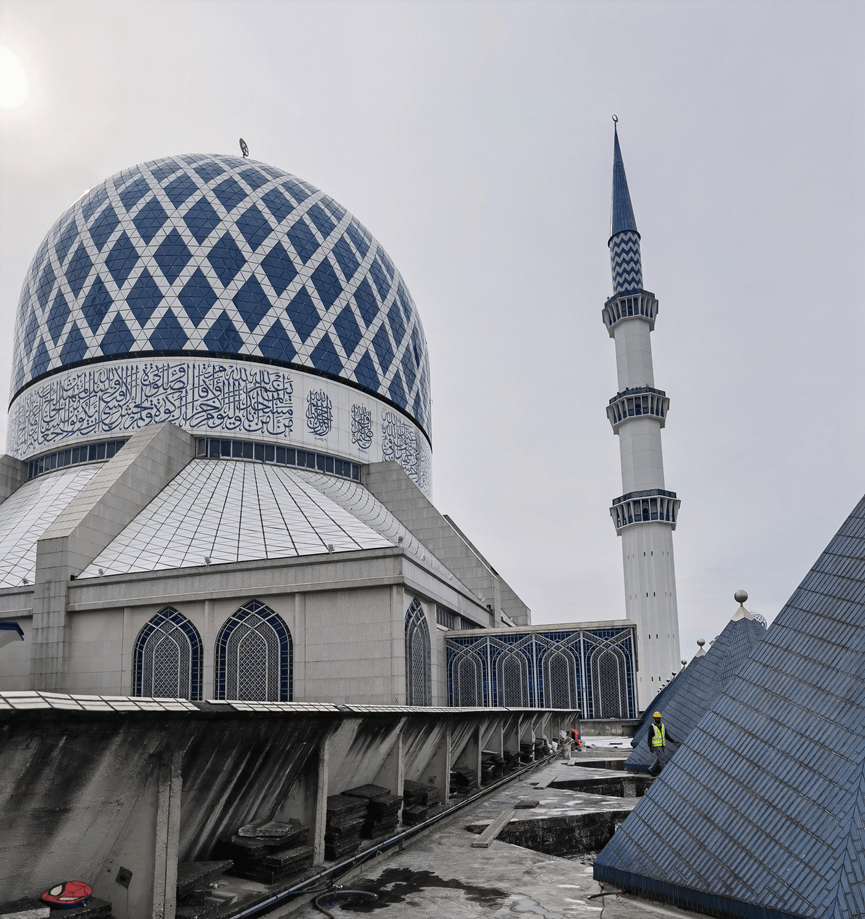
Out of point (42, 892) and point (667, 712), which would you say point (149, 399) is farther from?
point (42, 892)

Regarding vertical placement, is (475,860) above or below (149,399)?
below

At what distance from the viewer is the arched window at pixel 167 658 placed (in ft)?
50.6

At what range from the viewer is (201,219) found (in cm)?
2442

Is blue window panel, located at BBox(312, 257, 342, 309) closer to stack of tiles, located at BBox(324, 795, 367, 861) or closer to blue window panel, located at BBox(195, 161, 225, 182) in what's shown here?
blue window panel, located at BBox(195, 161, 225, 182)

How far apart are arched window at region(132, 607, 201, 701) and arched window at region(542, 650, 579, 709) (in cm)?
882

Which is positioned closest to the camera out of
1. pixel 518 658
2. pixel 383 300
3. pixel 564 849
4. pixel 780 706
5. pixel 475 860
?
pixel 780 706

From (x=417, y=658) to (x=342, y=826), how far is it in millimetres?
9694

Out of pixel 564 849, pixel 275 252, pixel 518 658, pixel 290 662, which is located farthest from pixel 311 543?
pixel 275 252

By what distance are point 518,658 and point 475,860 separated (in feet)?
42.9

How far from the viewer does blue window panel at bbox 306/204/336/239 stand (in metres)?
26.4

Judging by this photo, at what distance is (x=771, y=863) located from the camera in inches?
195

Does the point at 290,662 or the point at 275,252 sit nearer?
the point at 290,662

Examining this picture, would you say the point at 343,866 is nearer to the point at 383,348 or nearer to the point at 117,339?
the point at 117,339

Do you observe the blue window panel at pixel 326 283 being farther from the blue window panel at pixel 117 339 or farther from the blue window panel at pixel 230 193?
the blue window panel at pixel 117 339
